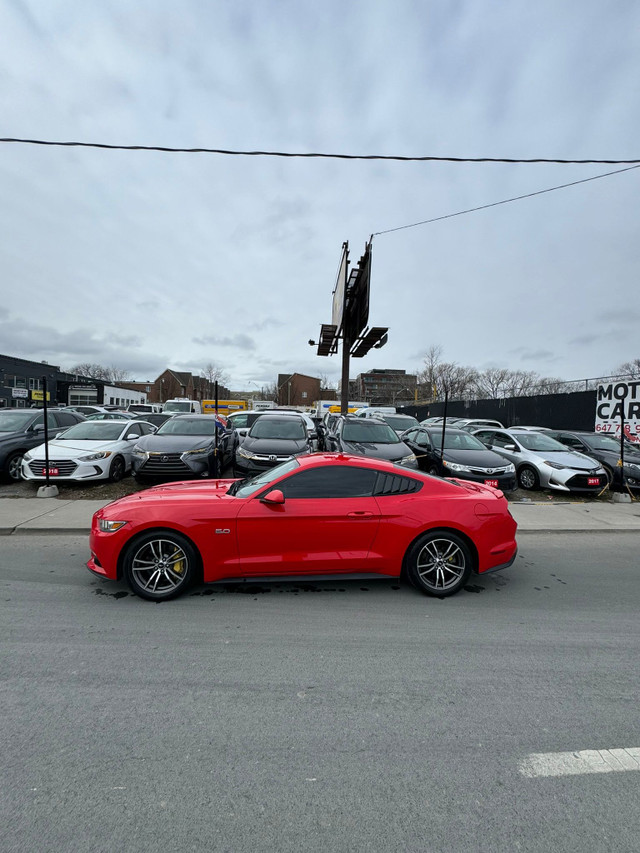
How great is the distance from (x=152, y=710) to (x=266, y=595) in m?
1.83

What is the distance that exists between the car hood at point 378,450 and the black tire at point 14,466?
300 inches

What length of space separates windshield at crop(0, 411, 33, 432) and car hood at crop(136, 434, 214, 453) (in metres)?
3.22

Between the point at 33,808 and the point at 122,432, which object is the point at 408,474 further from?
the point at 122,432

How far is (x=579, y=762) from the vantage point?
221cm

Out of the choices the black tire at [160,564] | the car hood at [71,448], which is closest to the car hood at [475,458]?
the black tire at [160,564]

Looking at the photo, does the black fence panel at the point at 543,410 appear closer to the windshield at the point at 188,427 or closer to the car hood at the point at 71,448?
the windshield at the point at 188,427

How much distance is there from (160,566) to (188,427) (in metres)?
7.06

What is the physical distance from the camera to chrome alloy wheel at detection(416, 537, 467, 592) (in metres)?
4.38

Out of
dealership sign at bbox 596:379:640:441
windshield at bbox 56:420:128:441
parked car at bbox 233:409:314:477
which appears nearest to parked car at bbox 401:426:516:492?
parked car at bbox 233:409:314:477

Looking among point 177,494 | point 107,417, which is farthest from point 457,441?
point 107,417

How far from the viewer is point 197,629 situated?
Answer: 3.59 meters

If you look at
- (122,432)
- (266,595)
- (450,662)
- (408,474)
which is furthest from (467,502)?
(122,432)

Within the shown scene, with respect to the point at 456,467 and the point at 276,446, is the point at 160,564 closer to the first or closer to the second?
the point at 276,446

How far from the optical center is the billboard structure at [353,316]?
13.7 m
